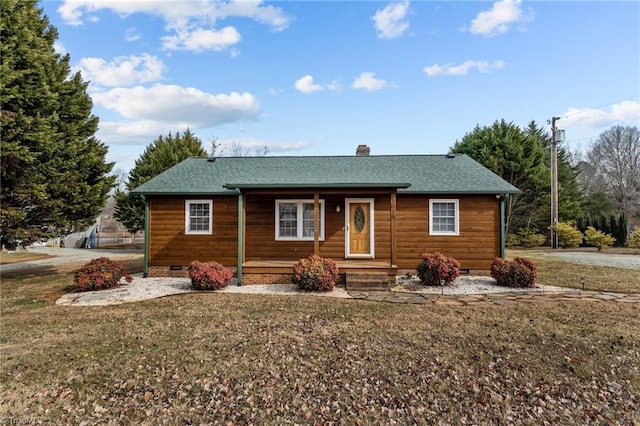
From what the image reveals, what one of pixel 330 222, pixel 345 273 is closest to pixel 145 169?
pixel 330 222

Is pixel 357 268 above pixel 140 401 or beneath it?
above

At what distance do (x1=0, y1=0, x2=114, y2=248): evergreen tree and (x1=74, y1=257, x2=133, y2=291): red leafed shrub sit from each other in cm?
245

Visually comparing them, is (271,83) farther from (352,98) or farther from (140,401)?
(140,401)

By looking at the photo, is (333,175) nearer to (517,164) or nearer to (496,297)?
(496,297)

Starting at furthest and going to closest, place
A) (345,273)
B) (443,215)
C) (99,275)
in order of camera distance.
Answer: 1. (443,215)
2. (345,273)
3. (99,275)

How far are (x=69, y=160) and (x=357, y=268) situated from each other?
31.7 feet

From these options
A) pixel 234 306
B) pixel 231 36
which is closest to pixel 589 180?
pixel 231 36

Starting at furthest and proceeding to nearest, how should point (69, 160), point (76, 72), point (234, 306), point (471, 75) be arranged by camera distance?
point (471, 75), point (76, 72), point (69, 160), point (234, 306)

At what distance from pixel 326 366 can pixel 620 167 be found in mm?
42119

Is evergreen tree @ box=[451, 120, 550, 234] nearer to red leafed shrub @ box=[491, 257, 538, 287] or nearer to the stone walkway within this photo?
red leafed shrub @ box=[491, 257, 538, 287]

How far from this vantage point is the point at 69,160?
10539 mm

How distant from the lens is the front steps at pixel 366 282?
29.4 feet

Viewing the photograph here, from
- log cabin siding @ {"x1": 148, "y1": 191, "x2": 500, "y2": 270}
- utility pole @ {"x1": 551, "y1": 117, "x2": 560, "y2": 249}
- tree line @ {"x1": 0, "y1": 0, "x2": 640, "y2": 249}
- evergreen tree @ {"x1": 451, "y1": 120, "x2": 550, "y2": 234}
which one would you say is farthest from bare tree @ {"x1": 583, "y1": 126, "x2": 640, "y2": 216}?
tree line @ {"x1": 0, "y1": 0, "x2": 640, "y2": 249}

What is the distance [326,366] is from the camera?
4.35 meters
